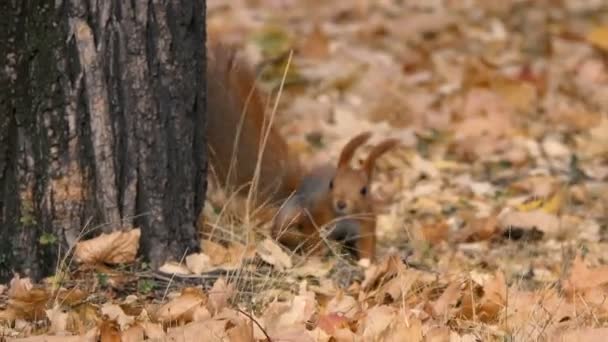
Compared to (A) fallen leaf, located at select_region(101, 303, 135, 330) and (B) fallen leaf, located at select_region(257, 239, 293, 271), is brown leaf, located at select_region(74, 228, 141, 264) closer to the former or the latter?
(A) fallen leaf, located at select_region(101, 303, 135, 330)

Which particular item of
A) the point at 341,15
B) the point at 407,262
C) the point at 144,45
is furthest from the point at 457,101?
the point at 144,45

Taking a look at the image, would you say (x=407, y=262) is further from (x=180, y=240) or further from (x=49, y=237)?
(x=49, y=237)

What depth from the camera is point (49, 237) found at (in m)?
3.68

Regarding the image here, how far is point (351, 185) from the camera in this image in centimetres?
469

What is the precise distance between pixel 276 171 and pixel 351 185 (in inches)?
10.7

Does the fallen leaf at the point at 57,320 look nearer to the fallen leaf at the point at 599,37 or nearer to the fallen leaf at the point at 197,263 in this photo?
the fallen leaf at the point at 197,263

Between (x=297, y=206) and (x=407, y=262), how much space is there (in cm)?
65

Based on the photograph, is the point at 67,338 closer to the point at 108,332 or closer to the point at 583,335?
the point at 108,332

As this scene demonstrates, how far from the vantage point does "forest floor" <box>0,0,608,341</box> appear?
11.1 feet

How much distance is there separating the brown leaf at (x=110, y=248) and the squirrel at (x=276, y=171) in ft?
1.96

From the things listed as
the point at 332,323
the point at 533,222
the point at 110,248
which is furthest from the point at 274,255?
the point at 533,222

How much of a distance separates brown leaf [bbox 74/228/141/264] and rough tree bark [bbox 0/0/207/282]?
43 millimetres

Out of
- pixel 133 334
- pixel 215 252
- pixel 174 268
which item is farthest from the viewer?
pixel 215 252

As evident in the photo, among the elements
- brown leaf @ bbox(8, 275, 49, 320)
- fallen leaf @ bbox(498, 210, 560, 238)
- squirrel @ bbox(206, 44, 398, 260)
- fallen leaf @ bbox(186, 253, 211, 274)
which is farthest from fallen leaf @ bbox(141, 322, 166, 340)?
fallen leaf @ bbox(498, 210, 560, 238)
